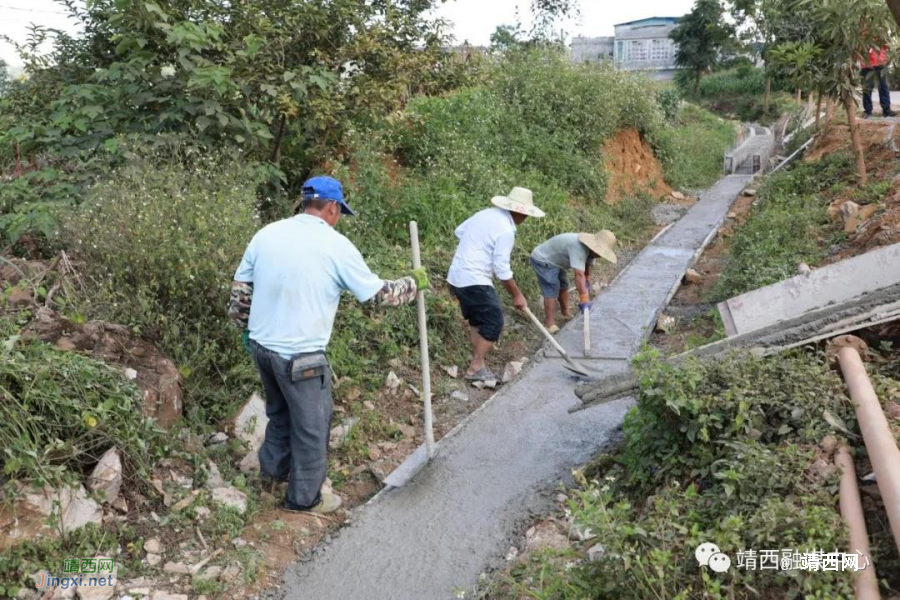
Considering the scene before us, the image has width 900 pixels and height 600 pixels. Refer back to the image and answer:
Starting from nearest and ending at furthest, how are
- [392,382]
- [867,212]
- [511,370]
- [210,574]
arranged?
[210,574] → [392,382] → [511,370] → [867,212]

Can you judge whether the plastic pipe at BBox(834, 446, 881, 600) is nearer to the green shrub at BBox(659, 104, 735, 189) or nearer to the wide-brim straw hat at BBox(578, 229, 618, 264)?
the wide-brim straw hat at BBox(578, 229, 618, 264)

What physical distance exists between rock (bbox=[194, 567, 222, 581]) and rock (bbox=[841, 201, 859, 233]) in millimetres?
7413

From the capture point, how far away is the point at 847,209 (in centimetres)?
852

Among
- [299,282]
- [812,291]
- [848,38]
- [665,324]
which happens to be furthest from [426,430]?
[848,38]

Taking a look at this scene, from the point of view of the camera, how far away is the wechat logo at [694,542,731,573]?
2.80 m

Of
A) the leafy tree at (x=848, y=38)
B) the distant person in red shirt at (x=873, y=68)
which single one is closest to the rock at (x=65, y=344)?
the leafy tree at (x=848, y=38)

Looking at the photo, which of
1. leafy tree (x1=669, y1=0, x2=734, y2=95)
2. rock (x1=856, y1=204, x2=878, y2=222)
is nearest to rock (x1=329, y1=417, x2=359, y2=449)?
rock (x1=856, y1=204, x2=878, y2=222)

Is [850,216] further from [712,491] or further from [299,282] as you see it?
[299,282]

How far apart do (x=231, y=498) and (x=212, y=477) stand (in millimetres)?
203

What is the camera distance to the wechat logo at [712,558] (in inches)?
110

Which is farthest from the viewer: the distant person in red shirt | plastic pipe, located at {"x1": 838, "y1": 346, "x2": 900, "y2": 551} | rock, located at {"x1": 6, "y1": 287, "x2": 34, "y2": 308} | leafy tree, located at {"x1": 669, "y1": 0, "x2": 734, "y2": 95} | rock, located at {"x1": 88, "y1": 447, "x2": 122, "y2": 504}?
leafy tree, located at {"x1": 669, "y1": 0, "x2": 734, "y2": 95}

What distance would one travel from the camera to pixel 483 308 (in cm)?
632

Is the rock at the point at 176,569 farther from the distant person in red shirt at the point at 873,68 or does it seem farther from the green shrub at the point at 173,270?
the distant person in red shirt at the point at 873,68

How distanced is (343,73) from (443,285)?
239cm
